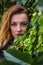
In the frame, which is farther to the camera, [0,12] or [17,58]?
[0,12]

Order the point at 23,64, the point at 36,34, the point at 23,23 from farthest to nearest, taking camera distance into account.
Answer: the point at 23,23
the point at 36,34
the point at 23,64

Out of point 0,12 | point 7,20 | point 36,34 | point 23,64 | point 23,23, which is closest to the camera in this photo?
point 23,64

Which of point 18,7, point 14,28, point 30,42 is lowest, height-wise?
point 14,28

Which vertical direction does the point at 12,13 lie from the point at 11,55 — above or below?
below

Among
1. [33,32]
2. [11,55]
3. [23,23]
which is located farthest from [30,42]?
[23,23]

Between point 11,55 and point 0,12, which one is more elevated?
point 11,55

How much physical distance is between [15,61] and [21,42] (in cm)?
42

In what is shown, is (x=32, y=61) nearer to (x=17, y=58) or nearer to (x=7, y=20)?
(x=17, y=58)

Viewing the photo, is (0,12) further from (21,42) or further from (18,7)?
(21,42)

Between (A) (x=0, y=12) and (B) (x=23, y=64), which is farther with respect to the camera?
(A) (x=0, y=12)

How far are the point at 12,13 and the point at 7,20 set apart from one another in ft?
0.25

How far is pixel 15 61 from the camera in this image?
0.49 m

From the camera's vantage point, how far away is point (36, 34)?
821 millimetres

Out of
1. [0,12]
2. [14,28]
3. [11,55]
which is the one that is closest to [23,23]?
[14,28]
